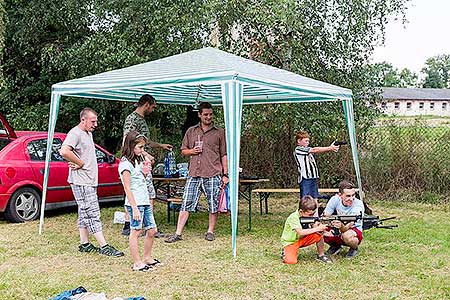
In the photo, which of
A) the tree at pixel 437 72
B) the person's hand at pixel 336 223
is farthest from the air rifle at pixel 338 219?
the tree at pixel 437 72

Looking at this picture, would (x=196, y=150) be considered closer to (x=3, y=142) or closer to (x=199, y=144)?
(x=199, y=144)

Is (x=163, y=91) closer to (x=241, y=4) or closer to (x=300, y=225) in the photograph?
(x=241, y=4)

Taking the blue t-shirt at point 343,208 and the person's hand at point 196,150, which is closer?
the blue t-shirt at point 343,208

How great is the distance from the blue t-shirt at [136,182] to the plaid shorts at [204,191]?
1681 mm

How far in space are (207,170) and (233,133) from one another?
1.22 meters

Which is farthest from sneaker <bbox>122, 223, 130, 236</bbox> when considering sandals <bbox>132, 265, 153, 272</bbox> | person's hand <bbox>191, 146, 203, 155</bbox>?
sandals <bbox>132, 265, 153, 272</bbox>

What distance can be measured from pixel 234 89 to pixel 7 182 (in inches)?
151

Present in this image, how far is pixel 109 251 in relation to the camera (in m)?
6.35

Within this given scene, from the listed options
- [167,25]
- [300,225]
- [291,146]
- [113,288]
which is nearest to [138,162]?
[113,288]

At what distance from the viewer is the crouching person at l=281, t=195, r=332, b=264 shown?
576 centimetres

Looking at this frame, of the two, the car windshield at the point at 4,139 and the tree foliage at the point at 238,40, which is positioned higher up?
the tree foliage at the point at 238,40

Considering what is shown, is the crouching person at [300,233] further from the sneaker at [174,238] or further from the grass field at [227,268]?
the sneaker at [174,238]

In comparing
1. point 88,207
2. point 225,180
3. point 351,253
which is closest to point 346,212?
point 351,253

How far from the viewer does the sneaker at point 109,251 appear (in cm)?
630
